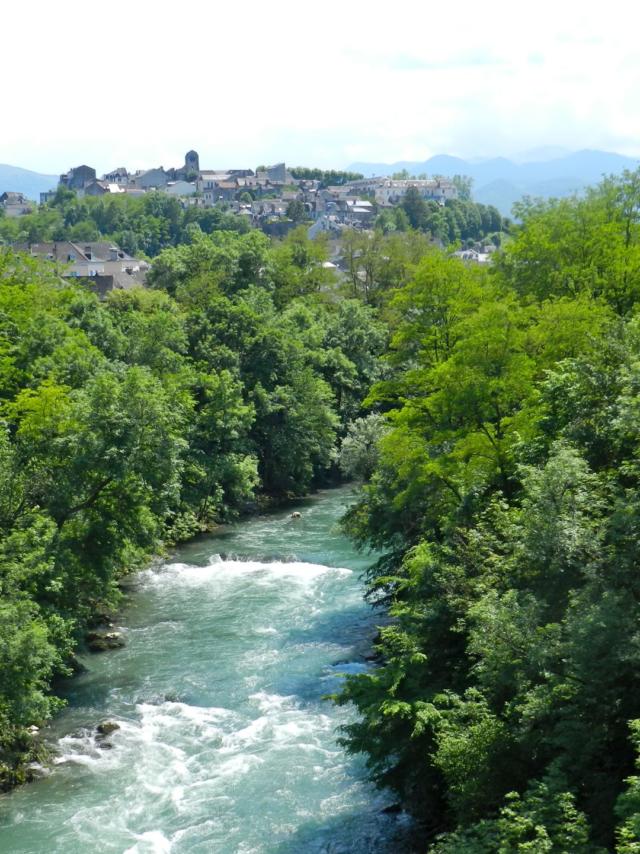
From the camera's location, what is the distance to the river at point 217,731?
20859 millimetres

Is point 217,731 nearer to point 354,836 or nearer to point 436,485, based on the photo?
point 354,836

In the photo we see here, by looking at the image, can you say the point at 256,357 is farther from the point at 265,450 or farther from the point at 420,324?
the point at 420,324

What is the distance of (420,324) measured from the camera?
32.0 meters

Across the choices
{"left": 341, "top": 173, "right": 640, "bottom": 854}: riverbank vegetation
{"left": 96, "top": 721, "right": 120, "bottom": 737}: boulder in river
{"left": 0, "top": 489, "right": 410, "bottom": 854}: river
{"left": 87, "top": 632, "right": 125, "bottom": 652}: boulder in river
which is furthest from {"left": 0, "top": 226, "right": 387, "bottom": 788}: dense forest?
{"left": 341, "top": 173, "right": 640, "bottom": 854}: riverbank vegetation

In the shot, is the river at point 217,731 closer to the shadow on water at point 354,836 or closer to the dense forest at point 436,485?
the shadow on water at point 354,836

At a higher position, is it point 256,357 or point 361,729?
point 256,357

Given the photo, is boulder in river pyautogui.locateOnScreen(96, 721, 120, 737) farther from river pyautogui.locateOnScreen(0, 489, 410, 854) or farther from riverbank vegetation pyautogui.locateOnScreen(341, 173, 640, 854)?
riverbank vegetation pyautogui.locateOnScreen(341, 173, 640, 854)

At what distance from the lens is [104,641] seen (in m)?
31.7

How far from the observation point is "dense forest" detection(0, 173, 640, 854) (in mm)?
15594

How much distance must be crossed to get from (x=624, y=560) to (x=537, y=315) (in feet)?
53.0

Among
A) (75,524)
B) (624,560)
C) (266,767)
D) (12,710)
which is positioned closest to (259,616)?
(75,524)

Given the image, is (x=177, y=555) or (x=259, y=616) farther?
(x=177, y=555)

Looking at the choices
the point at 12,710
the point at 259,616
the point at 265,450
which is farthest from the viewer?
the point at 265,450

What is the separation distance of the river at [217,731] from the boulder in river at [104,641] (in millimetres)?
381
